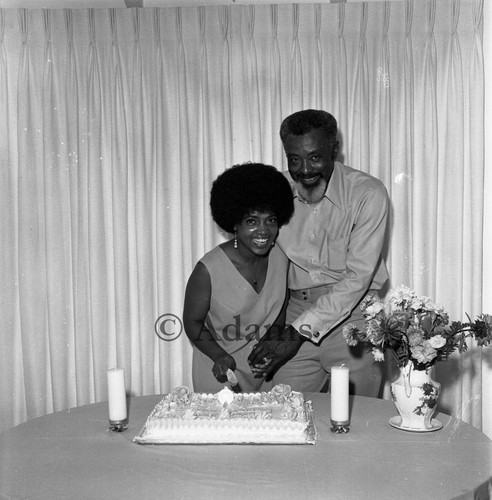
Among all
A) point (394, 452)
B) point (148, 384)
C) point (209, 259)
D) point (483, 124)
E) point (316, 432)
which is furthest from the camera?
point (148, 384)

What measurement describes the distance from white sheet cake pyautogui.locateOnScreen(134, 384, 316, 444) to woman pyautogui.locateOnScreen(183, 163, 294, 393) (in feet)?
1.80

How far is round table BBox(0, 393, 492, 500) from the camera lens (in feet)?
5.62

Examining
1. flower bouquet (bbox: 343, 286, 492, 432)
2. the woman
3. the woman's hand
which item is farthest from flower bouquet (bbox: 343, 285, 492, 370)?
the woman

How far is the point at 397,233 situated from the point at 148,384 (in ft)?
5.90

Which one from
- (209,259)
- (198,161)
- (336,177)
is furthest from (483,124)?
(209,259)

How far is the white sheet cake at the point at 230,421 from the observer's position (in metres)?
2.06

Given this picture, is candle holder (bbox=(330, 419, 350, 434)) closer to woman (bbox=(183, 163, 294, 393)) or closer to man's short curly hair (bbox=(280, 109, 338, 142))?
woman (bbox=(183, 163, 294, 393))

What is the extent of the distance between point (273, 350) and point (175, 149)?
1.55 meters

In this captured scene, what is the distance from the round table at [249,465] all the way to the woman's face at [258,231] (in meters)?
0.94

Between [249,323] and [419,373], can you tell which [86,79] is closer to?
[249,323]

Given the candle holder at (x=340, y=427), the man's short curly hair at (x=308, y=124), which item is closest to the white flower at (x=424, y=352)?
the candle holder at (x=340, y=427)

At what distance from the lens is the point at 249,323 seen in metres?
3.02
